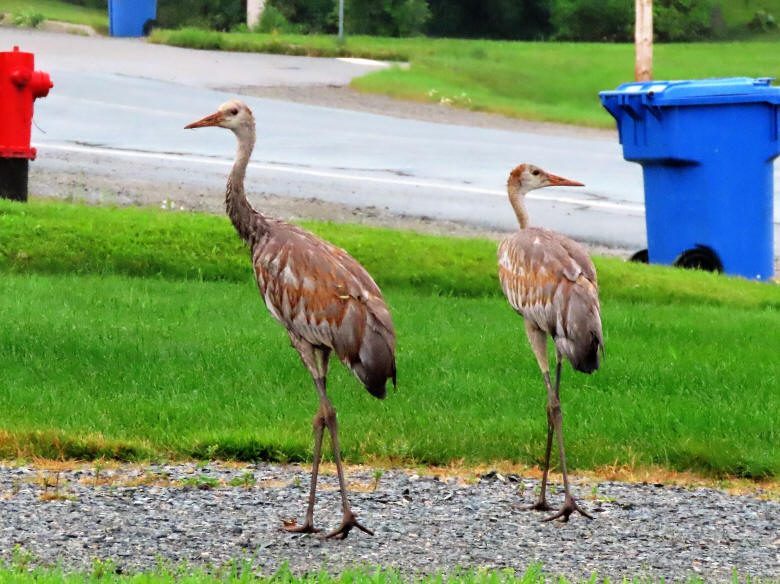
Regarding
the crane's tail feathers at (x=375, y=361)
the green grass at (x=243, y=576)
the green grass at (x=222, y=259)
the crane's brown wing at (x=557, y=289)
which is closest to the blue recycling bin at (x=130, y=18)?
the green grass at (x=222, y=259)

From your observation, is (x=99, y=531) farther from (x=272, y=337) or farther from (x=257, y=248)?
(x=272, y=337)

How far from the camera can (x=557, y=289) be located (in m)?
7.76

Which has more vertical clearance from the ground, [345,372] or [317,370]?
[317,370]

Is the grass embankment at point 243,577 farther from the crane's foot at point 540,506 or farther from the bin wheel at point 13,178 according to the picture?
the bin wheel at point 13,178

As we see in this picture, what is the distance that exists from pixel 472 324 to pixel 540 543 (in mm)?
4485

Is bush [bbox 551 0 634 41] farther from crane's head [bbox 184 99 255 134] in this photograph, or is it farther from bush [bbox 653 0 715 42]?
crane's head [bbox 184 99 255 134]

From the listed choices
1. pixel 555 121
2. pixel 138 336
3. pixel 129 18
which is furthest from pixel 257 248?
pixel 129 18

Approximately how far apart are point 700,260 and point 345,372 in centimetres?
489

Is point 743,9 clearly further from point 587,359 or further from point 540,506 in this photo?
point 540,506

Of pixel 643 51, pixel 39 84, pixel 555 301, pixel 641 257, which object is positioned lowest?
pixel 641 257

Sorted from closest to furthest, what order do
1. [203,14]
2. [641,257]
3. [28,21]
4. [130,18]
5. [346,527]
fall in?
[346,527], [641,257], [130,18], [28,21], [203,14]

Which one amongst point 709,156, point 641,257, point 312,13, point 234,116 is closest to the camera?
point 234,116

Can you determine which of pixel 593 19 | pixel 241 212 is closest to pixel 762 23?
pixel 593 19

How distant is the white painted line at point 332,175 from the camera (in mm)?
17562
